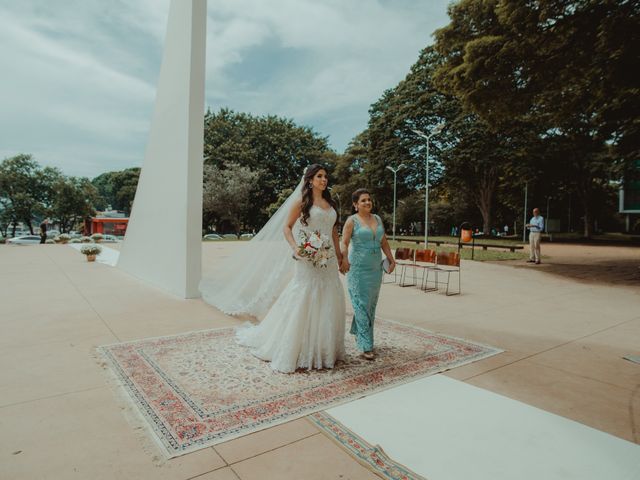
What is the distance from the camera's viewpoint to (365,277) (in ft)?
13.3

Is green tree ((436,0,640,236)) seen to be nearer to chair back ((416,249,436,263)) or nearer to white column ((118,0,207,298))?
chair back ((416,249,436,263))

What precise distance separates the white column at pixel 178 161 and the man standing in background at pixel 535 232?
10.1 m

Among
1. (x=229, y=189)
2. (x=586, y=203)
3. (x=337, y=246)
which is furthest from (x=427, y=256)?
(x=229, y=189)

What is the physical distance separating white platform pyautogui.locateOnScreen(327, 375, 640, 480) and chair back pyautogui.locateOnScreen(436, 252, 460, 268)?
504 cm

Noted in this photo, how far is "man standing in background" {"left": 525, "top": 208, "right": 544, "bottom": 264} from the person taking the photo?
12.3 m

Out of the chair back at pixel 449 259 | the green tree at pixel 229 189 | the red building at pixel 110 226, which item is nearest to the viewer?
the chair back at pixel 449 259

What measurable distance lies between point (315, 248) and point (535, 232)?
37.9 feet

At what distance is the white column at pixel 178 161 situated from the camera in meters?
7.19

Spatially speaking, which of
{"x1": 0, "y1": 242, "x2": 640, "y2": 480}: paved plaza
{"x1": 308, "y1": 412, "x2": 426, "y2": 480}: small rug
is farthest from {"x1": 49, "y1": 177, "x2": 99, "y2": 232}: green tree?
{"x1": 308, "y1": 412, "x2": 426, "y2": 480}: small rug

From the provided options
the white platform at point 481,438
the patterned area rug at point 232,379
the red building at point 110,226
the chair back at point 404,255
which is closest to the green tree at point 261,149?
the red building at point 110,226

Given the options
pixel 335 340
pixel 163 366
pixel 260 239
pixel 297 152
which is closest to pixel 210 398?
pixel 163 366

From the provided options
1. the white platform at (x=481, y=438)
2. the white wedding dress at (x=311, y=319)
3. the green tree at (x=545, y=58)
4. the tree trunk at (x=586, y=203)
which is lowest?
the white platform at (x=481, y=438)

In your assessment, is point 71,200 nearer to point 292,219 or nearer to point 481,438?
point 292,219

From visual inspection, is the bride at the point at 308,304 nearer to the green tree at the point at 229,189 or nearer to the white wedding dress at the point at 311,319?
the white wedding dress at the point at 311,319
